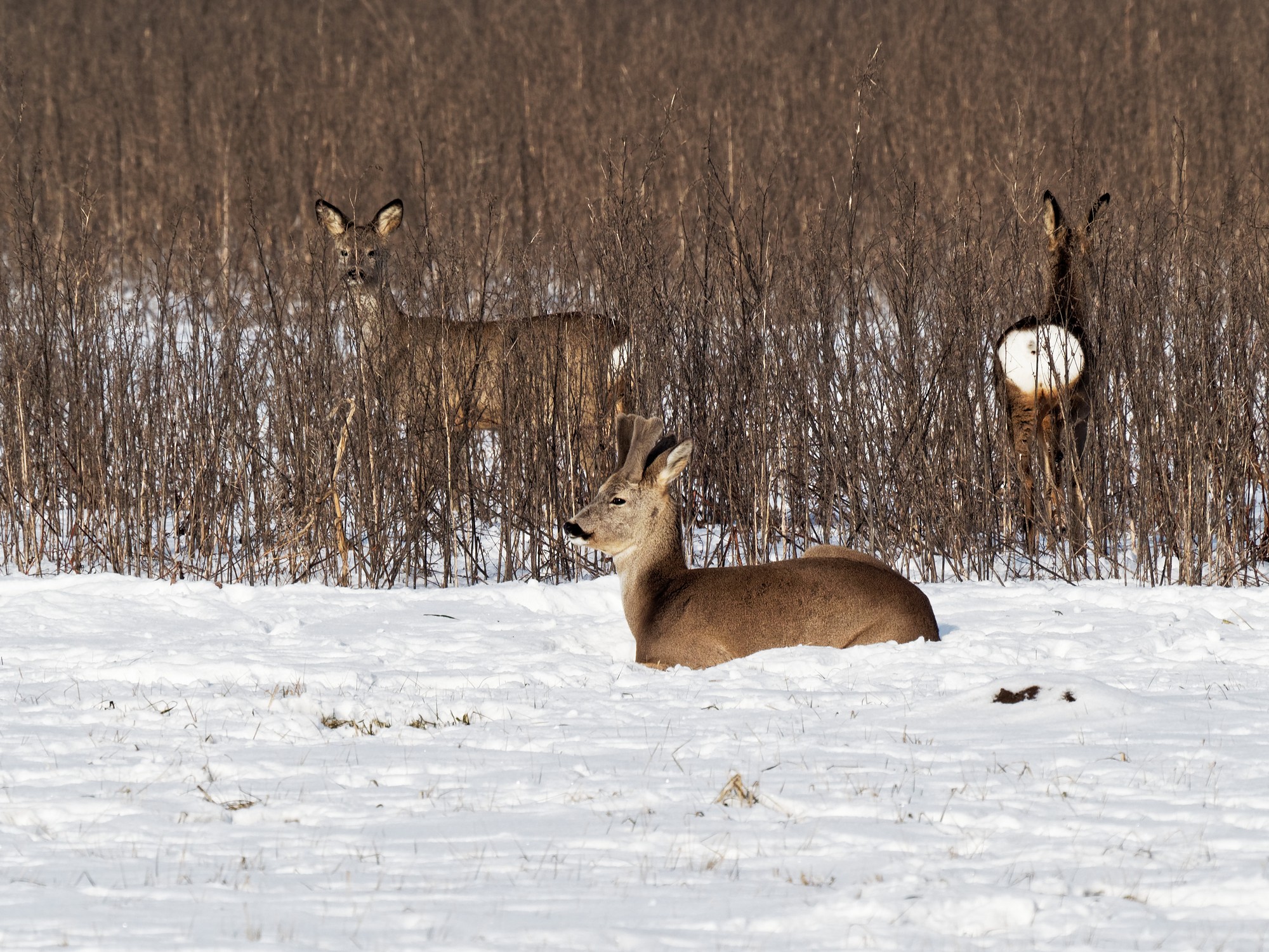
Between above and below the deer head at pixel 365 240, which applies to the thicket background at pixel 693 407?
below

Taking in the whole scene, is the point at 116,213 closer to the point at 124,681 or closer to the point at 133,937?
the point at 124,681

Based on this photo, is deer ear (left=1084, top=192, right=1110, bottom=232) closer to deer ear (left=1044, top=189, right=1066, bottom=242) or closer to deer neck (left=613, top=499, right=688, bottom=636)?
deer ear (left=1044, top=189, right=1066, bottom=242)

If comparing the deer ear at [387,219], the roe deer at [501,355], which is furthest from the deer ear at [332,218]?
the roe deer at [501,355]

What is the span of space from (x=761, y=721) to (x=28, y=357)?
5.44 m

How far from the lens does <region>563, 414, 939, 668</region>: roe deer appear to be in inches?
233

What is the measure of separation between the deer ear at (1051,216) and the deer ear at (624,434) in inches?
122

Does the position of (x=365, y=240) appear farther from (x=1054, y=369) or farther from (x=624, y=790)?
(x=624, y=790)

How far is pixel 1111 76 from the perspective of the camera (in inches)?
783

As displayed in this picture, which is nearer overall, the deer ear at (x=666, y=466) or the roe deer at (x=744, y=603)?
the roe deer at (x=744, y=603)

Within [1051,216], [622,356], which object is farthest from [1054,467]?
[622,356]

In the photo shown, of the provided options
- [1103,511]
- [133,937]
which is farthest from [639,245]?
[133,937]

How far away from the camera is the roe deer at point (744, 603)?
5.92 metres

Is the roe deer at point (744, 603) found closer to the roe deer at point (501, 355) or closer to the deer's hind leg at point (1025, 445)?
the roe deer at point (501, 355)

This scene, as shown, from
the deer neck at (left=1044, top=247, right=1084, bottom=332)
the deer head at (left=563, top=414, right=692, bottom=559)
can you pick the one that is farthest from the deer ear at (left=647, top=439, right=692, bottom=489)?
the deer neck at (left=1044, top=247, right=1084, bottom=332)
